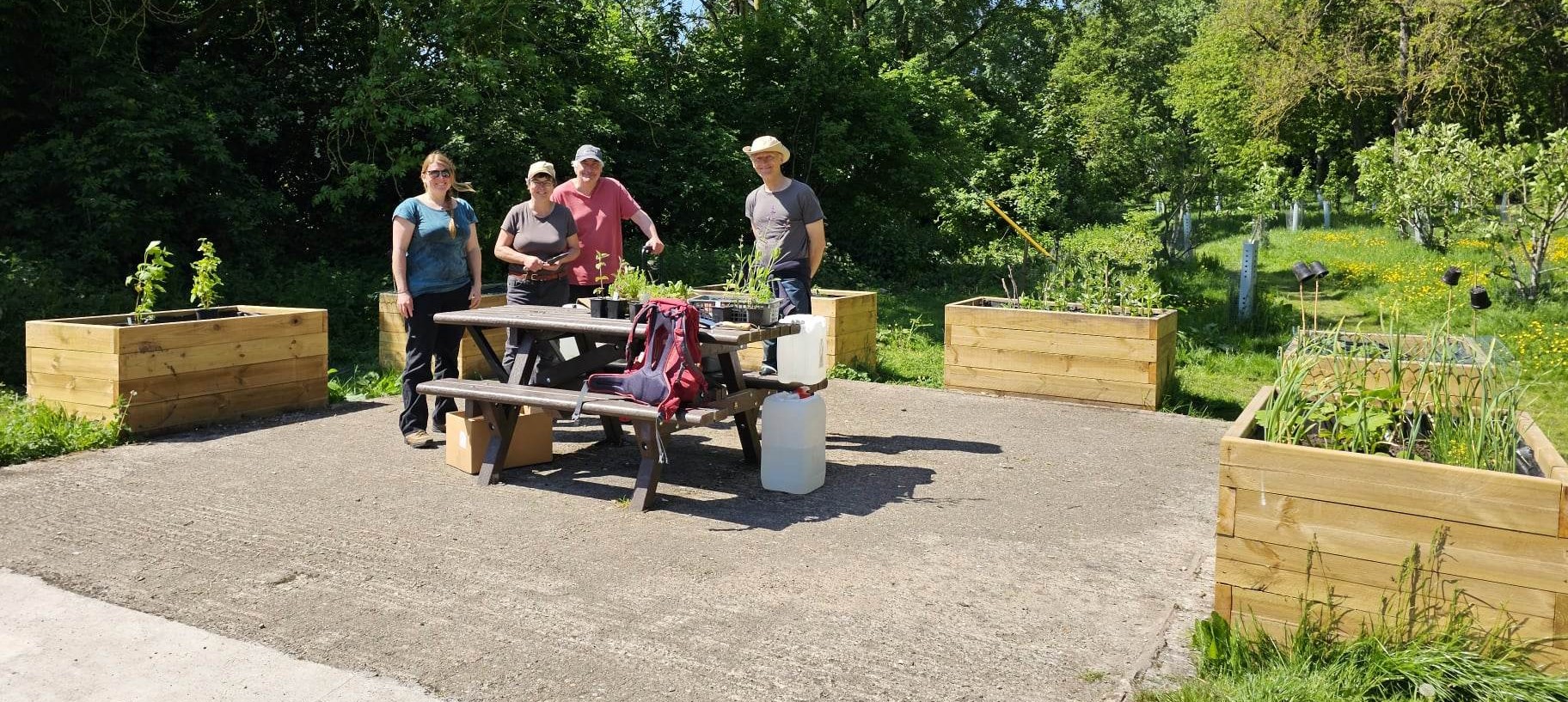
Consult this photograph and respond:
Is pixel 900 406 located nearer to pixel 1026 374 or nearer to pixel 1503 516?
pixel 1026 374

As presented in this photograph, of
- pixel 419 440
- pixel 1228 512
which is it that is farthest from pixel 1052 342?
pixel 1228 512

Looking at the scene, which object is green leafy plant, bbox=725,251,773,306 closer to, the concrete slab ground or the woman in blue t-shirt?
the concrete slab ground

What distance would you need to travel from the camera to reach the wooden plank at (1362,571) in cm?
339

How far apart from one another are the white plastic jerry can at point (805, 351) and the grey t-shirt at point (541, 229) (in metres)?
1.68

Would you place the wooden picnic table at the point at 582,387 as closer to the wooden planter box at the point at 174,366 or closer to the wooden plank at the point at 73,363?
the wooden planter box at the point at 174,366

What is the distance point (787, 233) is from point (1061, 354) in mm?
2797

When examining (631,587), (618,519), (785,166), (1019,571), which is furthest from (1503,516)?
(785,166)

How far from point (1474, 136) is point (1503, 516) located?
32050mm

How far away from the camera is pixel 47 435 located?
269 inches

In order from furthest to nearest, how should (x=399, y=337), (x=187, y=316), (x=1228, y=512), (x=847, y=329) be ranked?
(x=847, y=329)
(x=399, y=337)
(x=187, y=316)
(x=1228, y=512)

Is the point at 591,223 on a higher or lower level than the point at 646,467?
higher

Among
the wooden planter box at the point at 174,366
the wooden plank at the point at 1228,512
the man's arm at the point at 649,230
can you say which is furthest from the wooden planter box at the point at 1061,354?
the wooden planter box at the point at 174,366

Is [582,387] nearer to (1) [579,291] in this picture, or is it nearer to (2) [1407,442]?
(1) [579,291]

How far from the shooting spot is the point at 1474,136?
99.6 ft
